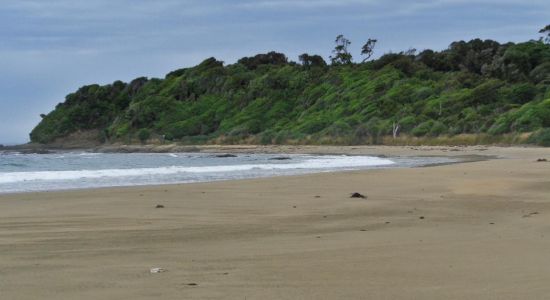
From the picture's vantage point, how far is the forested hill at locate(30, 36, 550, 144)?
49875 mm

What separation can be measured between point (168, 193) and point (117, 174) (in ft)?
24.9

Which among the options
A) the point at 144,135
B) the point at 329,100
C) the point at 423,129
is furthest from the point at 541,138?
the point at 144,135

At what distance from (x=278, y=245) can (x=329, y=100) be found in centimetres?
6107

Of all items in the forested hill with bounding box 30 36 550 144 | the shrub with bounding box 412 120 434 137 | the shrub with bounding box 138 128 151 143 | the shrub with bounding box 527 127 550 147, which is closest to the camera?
the shrub with bounding box 527 127 550 147

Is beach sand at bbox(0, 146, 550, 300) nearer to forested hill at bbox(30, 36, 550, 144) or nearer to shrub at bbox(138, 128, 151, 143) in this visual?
forested hill at bbox(30, 36, 550, 144)

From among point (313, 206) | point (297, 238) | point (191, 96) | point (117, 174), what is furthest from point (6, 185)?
point (191, 96)

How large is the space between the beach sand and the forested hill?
29.0 meters

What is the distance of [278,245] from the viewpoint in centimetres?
626

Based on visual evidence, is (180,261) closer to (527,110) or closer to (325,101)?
(527,110)

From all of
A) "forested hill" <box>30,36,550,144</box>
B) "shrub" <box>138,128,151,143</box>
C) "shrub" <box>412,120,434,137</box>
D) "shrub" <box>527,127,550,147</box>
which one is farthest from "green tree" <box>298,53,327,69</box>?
"shrub" <box>527,127,550,147</box>

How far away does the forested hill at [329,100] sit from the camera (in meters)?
49.9

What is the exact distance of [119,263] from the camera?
5.35 m

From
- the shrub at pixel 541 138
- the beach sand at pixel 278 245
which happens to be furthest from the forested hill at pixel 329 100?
the beach sand at pixel 278 245

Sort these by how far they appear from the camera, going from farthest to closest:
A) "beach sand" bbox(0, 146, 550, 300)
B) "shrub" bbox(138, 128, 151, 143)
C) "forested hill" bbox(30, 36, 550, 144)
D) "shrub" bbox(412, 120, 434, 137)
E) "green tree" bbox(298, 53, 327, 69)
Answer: "green tree" bbox(298, 53, 327, 69)
"shrub" bbox(138, 128, 151, 143)
"forested hill" bbox(30, 36, 550, 144)
"shrub" bbox(412, 120, 434, 137)
"beach sand" bbox(0, 146, 550, 300)
